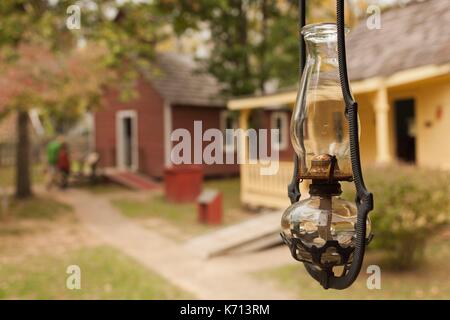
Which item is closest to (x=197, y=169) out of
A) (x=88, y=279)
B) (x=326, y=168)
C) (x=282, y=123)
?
(x=88, y=279)

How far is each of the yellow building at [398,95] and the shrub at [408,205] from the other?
1.20m

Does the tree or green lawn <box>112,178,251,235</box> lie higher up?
the tree

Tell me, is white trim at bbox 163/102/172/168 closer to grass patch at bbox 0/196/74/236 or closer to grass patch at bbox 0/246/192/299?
grass patch at bbox 0/196/74/236

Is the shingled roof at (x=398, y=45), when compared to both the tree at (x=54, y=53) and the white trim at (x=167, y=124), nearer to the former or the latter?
the tree at (x=54, y=53)

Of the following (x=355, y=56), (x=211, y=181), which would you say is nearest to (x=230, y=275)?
(x=355, y=56)

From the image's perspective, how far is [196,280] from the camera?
732 cm

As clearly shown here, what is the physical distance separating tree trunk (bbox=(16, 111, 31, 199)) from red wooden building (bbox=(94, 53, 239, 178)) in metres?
6.35

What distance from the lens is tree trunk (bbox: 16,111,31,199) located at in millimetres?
14172

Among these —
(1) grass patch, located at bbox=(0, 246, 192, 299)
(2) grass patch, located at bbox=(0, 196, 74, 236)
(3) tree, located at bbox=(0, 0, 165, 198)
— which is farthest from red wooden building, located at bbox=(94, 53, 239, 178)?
(1) grass patch, located at bbox=(0, 246, 192, 299)

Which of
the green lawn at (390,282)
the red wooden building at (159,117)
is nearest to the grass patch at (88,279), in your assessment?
the green lawn at (390,282)

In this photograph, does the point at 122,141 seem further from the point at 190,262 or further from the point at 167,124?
the point at 190,262

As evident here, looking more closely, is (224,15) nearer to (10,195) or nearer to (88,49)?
(88,49)

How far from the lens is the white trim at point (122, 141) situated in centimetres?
2259

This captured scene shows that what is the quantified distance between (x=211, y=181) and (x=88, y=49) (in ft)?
34.5
